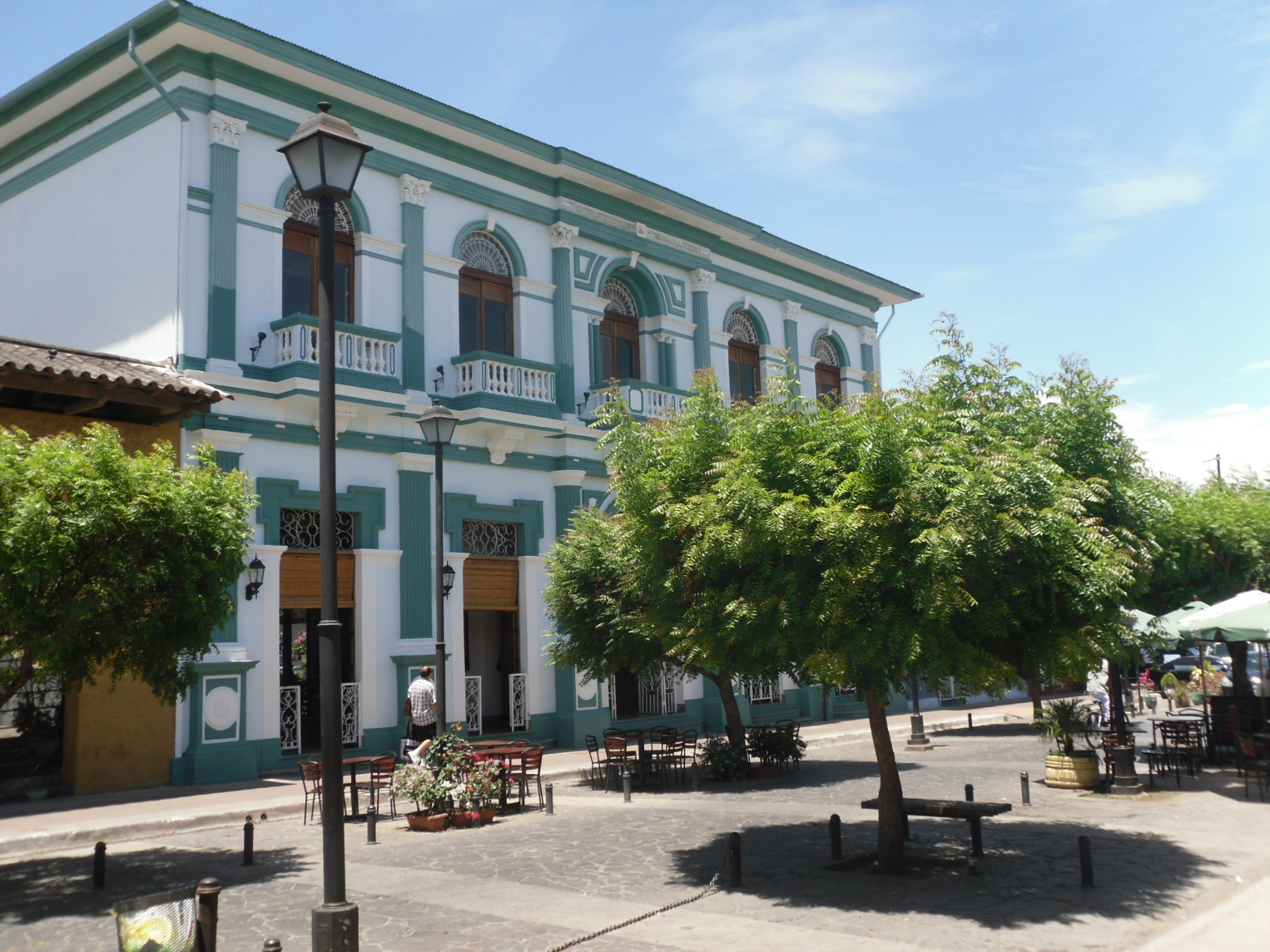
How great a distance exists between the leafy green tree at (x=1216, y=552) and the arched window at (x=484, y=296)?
1236 centimetres

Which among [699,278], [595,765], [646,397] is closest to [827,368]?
[699,278]

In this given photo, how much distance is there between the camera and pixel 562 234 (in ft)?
72.7

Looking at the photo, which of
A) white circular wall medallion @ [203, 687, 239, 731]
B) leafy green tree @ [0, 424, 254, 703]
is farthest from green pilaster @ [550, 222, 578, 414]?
leafy green tree @ [0, 424, 254, 703]

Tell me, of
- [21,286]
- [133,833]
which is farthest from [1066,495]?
[21,286]

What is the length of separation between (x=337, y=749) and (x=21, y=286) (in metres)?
17.2

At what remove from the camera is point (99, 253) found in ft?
59.4

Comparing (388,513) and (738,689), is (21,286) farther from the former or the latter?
(738,689)

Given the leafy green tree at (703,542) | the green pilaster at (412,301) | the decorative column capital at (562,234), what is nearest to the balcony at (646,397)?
the decorative column capital at (562,234)

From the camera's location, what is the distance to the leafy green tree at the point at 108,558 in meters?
8.64

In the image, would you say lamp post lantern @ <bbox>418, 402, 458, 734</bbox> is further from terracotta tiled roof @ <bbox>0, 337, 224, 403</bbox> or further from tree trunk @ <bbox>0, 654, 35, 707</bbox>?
tree trunk @ <bbox>0, 654, 35, 707</bbox>

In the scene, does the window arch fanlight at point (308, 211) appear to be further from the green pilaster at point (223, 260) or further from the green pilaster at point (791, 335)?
the green pilaster at point (791, 335)

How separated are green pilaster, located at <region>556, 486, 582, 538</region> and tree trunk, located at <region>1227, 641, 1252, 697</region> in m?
11.8

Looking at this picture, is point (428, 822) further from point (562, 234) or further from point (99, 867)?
point (562, 234)

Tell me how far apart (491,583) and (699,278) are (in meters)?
9.39
